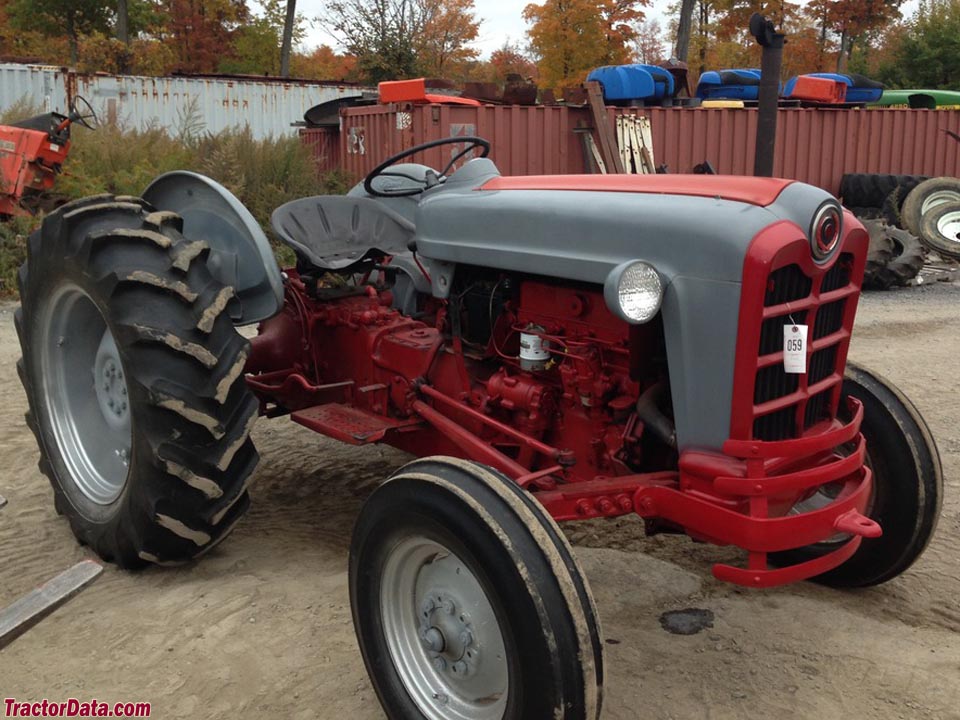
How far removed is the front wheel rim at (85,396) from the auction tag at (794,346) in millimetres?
2449

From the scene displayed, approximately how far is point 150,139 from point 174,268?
9207 millimetres

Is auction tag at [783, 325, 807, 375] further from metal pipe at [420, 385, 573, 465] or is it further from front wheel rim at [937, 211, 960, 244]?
front wheel rim at [937, 211, 960, 244]

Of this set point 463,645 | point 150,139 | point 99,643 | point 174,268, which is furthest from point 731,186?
point 150,139

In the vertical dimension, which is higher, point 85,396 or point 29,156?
point 29,156

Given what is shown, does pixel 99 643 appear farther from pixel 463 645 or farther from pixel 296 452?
pixel 296 452

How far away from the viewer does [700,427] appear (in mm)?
2508

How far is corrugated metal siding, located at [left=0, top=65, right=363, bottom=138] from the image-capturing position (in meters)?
13.5

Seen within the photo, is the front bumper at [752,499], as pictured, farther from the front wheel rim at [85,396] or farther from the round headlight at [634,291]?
the front wheel rim at [85,396]

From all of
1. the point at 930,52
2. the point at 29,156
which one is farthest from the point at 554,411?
the point at 930,52

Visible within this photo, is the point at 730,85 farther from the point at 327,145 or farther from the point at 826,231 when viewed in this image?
the point at 826,231

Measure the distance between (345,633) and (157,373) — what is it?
3.42ft

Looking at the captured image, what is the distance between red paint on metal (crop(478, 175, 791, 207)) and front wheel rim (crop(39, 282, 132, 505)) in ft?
5.52

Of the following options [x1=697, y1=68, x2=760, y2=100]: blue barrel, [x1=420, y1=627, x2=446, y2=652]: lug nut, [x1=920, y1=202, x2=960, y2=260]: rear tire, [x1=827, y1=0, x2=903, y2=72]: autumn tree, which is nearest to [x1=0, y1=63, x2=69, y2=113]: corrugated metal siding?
[x1=697, y1=68, x2=760, y2=100]: blue barrel

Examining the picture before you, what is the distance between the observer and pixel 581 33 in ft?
78.4
